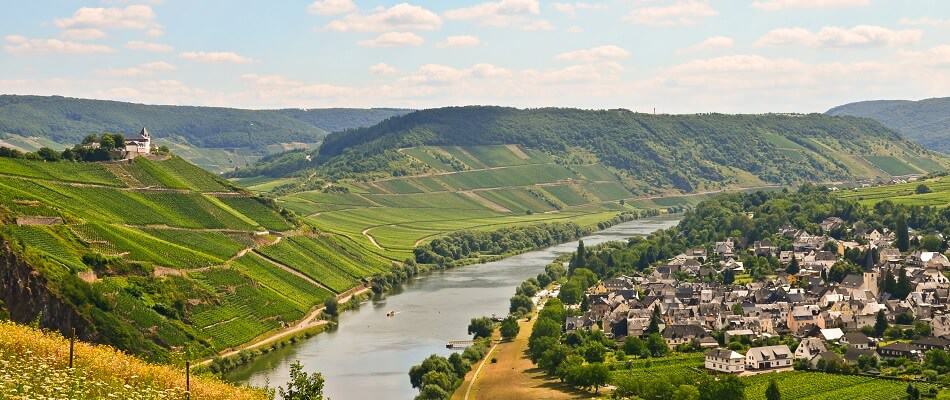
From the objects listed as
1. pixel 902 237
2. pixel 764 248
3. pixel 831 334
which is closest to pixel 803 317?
pixel 831 334

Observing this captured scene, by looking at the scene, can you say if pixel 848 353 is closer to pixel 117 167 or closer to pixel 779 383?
pixel 779 383

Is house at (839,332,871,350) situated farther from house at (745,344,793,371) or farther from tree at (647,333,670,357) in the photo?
tree at (647,333,670,357)

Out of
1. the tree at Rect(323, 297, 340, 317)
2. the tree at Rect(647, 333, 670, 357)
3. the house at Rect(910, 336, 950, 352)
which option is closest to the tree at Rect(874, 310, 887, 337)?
the house at Rect(910, 336, 950, 352)

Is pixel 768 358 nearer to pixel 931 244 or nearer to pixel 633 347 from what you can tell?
pixel 633 347

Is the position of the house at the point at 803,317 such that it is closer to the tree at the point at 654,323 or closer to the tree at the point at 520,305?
the tree at the point at 654,323

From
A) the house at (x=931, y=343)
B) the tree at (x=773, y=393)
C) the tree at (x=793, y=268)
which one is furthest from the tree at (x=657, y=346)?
the tree at (x=793, y=268)
